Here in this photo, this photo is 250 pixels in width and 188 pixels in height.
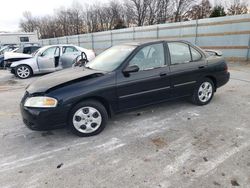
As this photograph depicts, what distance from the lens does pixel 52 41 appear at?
3294cm

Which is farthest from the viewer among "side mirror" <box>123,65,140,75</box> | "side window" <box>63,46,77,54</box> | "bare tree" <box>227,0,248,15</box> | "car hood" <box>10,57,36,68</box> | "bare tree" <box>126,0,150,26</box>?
"bare tree" <box>126,0,150,26</box>

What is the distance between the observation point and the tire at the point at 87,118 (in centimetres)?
336

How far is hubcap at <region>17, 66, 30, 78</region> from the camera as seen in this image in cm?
965

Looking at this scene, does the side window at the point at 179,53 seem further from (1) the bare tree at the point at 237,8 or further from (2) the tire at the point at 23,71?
(1) the bare tree at the point at 237,8

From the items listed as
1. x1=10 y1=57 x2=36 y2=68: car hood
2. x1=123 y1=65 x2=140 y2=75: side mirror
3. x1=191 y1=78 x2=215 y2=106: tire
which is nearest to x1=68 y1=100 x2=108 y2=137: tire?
x1=123 y1=65 x2=140 y2=75: side mirror

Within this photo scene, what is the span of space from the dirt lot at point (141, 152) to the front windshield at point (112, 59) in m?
1.08

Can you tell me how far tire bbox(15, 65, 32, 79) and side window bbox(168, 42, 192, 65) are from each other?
777 cm

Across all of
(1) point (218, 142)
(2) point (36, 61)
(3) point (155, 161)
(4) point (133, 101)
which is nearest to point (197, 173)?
(3) point (155, 161)

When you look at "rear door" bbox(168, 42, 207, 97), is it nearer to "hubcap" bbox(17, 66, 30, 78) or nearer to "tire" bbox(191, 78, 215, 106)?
"tire" bbox(191, 78, 215, 106)

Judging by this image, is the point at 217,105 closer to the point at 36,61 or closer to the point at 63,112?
the point at 63,112

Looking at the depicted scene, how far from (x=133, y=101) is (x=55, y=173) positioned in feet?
5.90

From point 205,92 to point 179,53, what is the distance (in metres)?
1.12

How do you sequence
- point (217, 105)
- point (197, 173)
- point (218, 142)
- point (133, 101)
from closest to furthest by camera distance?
point (197, 173) < point (218, 142) < point (133, 101) < point (217, 105)

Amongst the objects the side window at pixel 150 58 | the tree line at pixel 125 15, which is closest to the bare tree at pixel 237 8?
the tree line at pixel 125 15
